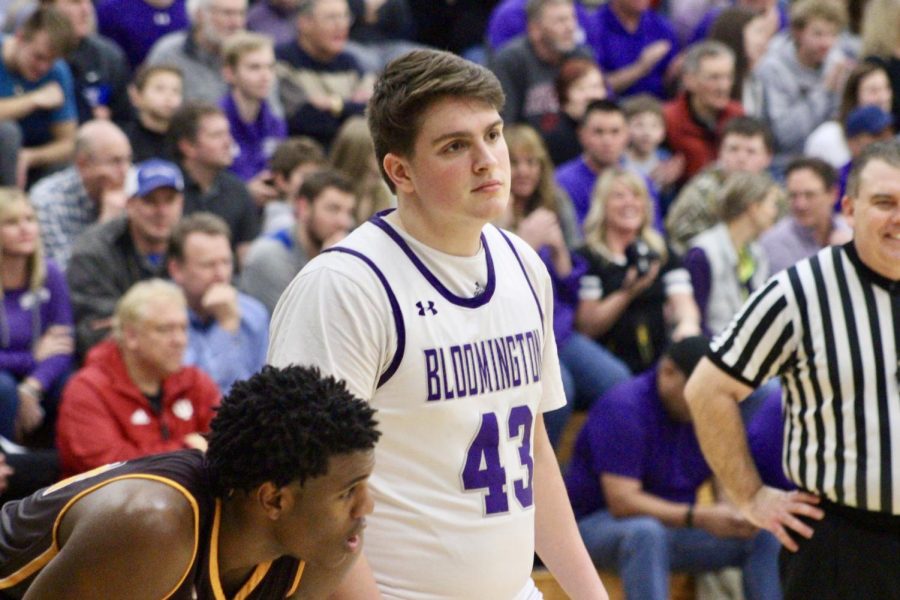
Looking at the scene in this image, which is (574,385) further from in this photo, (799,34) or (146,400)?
(799,34)

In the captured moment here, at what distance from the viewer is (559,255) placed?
286 inches

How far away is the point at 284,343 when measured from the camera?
295 cm

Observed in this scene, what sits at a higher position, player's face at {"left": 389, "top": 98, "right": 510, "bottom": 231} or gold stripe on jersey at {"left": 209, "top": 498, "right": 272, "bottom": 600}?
player's face at {"left": 389, "top": 98, "right": 510, "bottom": 231}

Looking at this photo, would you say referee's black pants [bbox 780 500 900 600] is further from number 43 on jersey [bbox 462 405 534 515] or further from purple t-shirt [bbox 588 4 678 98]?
purple t-shirt [bbox 588 4 678 98]

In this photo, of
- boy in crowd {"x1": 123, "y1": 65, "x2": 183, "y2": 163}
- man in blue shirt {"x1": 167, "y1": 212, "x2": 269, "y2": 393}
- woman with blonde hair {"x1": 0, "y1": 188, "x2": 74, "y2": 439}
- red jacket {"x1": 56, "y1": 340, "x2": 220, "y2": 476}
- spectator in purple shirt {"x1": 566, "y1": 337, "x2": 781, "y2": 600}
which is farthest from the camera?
boy in crowd {"x1": 123, "y1": 65, "x2": 183, "y2": 163}

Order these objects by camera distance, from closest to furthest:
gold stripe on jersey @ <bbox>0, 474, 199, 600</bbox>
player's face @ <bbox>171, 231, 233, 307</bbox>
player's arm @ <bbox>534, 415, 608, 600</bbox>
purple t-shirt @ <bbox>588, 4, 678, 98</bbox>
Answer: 1. gold stripe on jersey @ <bbox>0, 474, 199, 600</bbox>
2. player's arm @ <bbox>534, 415, 608, 600</bbox>
3. player's face @ <bbox>171, 231, 233, 307</bbox>
4. purple t-shirt @ <bbox>588, 4, 678, 98</bbox>

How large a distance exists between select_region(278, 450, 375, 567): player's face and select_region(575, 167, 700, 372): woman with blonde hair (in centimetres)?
475

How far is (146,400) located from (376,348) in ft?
10.3

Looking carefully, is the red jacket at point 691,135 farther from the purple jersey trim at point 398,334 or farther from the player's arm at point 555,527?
the purple jersey trim at point 398,334

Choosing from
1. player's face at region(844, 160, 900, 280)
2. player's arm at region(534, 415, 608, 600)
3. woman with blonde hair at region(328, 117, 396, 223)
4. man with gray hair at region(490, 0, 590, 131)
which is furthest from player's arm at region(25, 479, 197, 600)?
man with gray hair at region(490, 0, 590, 131)

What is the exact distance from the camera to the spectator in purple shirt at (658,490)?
19.6ft

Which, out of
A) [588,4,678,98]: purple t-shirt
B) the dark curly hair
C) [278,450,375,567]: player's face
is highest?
[588,4,678,98]: purple t-shirt

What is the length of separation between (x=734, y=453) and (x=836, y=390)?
1.26ft

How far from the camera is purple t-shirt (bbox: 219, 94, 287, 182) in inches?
340
